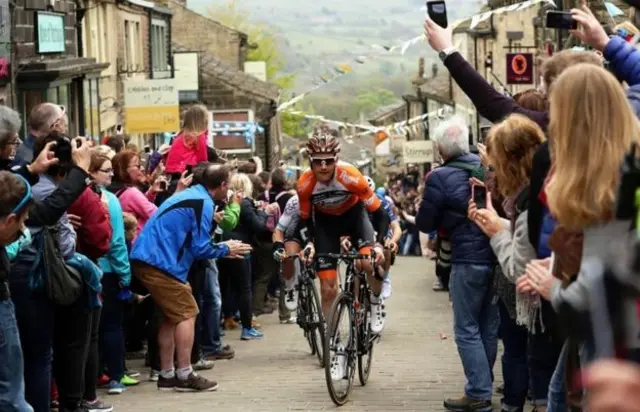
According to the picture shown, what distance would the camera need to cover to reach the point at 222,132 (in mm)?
51438

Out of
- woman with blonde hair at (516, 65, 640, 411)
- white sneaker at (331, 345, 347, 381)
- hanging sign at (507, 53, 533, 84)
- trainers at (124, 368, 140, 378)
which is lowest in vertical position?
trainers at (124, 368, 140, 378)

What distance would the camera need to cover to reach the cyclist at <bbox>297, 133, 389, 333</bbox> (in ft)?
40.6

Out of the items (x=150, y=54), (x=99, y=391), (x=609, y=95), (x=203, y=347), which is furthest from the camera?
(x=150, y=54)

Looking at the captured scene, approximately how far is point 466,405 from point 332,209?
2658 mm

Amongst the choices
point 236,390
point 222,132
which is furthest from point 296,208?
point 222,132

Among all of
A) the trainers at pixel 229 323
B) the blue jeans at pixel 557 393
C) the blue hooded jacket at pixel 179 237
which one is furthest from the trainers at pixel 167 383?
the blue jeans at pixel 557 393

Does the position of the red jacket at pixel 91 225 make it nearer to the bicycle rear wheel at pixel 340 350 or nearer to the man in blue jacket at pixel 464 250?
the bicycle rear wheel at pixel 340 350

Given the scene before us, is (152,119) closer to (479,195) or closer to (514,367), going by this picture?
(514,367)

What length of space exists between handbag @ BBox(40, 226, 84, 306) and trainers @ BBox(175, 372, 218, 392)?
2787 mm

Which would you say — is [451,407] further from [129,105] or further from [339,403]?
[129,105]

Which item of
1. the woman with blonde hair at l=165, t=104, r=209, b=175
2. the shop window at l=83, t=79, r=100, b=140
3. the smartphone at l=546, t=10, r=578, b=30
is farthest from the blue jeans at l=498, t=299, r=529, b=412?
the shop window at l=83, t=79, r=100, b=140

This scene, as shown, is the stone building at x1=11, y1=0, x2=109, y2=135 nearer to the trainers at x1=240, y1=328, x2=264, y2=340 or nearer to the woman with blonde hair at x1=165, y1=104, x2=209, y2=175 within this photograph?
the trainers at x1=240, y1=328, x2=264, y2=340

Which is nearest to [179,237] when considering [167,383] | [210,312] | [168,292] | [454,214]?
[168,292]

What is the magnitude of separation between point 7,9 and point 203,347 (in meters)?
8.24
